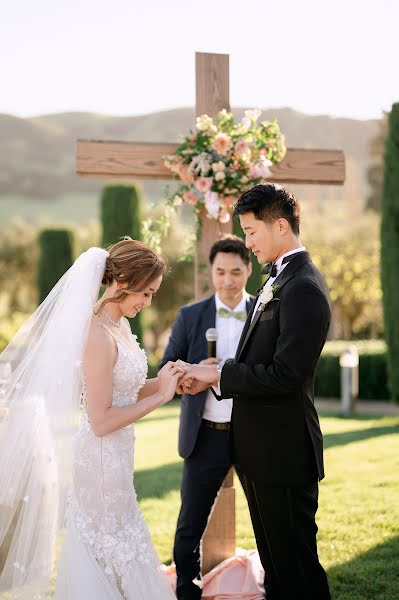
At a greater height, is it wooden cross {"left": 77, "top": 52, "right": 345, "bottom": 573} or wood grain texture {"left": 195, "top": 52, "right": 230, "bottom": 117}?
wood grain texture {"left": 195, "top": 52, "right": 230, "bottom": 117}

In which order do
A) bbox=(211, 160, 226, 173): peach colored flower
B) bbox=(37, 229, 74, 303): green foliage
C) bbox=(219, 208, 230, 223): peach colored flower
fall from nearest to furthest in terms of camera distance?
bbox=(211, 160, 226, 173): peach colored flower → bbox=(219, 208, 230, 223): peach colored flower → bbox=(37, 229, 74, 303): green foliage

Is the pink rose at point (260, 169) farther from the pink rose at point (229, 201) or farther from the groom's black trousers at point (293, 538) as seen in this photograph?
the groom's black trousers at point (293, 538)

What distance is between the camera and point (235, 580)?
4059 mm

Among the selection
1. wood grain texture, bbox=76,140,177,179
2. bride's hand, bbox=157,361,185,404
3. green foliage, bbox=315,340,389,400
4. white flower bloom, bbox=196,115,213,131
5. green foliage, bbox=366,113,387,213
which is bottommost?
green foliage, bbox=315,340,389,400

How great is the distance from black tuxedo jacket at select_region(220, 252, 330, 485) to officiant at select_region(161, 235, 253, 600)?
785mm

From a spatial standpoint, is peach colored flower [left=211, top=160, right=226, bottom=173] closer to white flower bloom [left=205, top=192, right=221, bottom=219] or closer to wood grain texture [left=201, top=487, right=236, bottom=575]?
white flower bloom [left=205, top=192, right=221, bottom=219]

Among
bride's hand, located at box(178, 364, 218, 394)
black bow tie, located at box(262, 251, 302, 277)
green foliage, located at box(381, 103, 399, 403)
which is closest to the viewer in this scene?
black bow tie, located at box(262, 251, 302, 277)

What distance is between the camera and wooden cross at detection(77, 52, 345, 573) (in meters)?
4.22


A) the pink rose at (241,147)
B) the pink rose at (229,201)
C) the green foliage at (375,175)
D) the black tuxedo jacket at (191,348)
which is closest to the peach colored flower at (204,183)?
the pink rose at (229,201)

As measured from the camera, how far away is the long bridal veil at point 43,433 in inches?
114

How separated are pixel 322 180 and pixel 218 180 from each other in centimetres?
83

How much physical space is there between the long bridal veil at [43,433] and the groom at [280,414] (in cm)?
69

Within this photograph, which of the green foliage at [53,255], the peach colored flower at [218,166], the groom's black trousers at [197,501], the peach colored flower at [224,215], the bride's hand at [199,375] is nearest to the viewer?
the bride's hand at [199,375]

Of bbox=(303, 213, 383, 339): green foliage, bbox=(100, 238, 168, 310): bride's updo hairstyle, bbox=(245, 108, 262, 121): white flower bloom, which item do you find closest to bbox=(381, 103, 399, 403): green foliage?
bbox=(245, 108, 262, 121): white flower bloom
